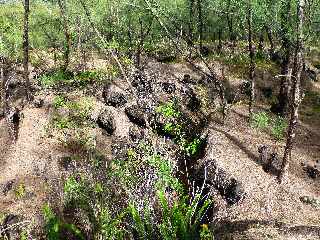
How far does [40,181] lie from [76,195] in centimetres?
825

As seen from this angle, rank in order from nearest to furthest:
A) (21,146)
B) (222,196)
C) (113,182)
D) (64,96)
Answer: (113,182) → (222,196) → (21,146) → (64,96)

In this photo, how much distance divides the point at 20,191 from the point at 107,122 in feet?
21.9

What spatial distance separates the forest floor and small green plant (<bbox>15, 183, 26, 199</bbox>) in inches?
3.2

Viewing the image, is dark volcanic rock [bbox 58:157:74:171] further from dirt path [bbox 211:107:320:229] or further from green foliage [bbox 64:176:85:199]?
dirt path [bbox 211:107:320:229]

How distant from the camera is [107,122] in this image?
26906 millimetres

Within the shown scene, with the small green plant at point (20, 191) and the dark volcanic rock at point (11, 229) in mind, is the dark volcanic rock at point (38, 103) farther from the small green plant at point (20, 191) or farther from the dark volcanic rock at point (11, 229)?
the dark volcanic rock at point (11, 229)

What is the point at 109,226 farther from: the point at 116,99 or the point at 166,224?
the point at 116,99

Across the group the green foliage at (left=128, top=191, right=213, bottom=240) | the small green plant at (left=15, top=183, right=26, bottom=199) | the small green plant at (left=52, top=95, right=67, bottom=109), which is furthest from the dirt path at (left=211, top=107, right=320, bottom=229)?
the small green plant at (left=15, top=183, right=26, bottom=199)

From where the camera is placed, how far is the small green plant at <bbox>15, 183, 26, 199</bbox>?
23.0 m

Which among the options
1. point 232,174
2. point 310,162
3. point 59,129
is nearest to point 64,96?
point 59,129

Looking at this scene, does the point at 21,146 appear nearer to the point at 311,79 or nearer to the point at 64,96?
the point at 64,96

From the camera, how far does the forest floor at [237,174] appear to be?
56.5 feet

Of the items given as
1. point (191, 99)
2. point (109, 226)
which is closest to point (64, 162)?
point (191, 99)

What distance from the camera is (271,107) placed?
3150 cm
